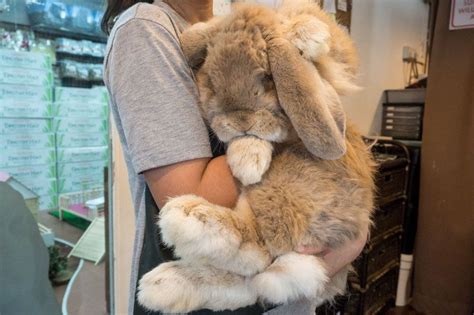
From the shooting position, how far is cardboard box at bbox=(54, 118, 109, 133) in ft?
5.05

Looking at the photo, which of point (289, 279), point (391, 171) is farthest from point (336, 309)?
point (289, 279)

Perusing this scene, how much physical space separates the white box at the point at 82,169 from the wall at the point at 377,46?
4.71 feet

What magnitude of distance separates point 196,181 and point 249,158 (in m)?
0.10

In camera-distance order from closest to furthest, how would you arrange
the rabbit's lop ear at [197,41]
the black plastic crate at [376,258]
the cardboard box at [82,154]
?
the rabbit's lop ear at [197,41] → the cardboard box at [82,154] → the black plastic crate at [376,258]

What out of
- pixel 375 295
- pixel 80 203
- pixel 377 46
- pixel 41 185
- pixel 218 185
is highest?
pixel 377 46

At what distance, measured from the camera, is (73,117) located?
5.14 ft

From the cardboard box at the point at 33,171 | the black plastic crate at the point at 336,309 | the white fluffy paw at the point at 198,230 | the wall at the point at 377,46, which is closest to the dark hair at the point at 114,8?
the white fluffy paw at the point at 198,230

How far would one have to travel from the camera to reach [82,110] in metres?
1.59

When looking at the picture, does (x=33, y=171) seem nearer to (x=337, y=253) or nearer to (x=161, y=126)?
(x=161, y=126)

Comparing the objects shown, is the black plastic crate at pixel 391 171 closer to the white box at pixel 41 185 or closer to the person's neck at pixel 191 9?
the person's neck at pixel 191 9

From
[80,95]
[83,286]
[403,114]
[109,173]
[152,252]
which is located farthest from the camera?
[403,114]

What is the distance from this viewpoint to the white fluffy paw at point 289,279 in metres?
0.57

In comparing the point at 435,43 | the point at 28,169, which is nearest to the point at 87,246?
the point at 28,169

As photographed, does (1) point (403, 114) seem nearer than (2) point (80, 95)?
No
